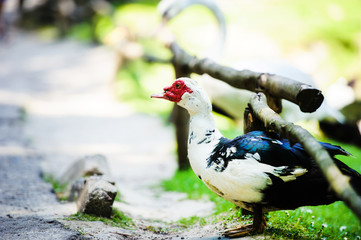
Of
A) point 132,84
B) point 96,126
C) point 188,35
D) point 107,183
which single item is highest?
point 188,35

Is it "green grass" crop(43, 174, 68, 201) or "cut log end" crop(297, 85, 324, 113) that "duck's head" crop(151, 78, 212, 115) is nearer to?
"cut log end" crop(297, 85, 324, 113)

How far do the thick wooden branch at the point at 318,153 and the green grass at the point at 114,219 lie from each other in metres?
1.41

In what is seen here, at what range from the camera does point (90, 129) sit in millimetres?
8117

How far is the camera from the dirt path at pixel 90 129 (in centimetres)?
405

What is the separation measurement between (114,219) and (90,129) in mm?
4833

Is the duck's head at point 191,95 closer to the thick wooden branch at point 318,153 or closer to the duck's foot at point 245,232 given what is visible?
the thick wooden branch at point 318,153

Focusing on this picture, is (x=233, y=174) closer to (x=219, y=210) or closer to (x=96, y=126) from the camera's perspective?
(x=219, y=210)

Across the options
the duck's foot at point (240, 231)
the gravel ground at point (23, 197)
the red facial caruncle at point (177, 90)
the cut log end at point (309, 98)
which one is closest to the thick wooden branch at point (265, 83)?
the cut log end at point (309, 98)

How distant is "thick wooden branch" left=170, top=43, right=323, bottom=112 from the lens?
2619 millimetres

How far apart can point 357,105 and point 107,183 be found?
6.71 metres

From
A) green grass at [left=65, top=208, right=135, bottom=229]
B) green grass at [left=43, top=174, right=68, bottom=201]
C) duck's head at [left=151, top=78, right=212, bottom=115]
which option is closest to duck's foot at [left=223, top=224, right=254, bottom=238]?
duck's head at [left=151, top=78, right=212, bottom=115]

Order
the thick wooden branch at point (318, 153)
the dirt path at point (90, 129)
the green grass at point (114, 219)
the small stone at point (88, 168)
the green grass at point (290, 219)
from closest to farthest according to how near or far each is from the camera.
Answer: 1. the thick wooden branch at point (318, 153)
2. the green grass at point (290, 219)
3. the green grass at point (114, 219)
4. the dirt path at point (90, 129)
5. the small stone at point (88, 168)

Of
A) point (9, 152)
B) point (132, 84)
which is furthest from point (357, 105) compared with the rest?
point (9, 152)

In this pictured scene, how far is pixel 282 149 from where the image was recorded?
103 inches
